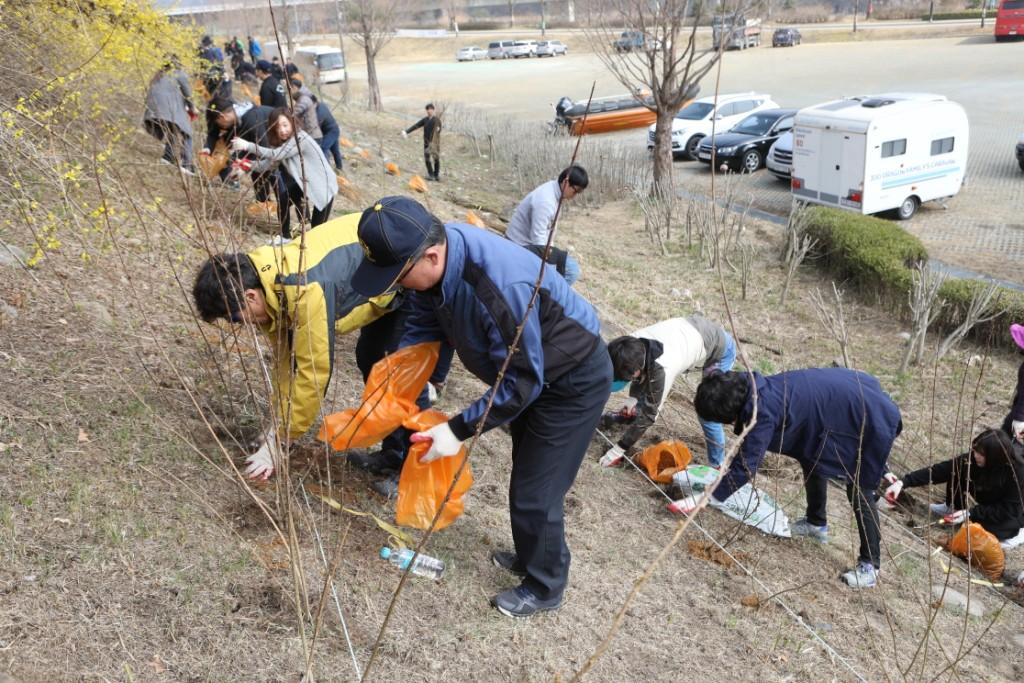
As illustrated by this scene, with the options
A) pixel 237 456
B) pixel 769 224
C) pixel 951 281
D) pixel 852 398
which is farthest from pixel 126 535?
pixel 769 224

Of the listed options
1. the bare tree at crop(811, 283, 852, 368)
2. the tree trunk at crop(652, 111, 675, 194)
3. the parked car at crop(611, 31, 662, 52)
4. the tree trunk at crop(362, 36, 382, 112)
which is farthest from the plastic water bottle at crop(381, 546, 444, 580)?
the tree trunk at crop(362, 36, 382, 112)

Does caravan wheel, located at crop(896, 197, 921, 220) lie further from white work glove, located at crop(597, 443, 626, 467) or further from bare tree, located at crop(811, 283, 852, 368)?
white work glove, located at crop(597, 443, 626, 467)

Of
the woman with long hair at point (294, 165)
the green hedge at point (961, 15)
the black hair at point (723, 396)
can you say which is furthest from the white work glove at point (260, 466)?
the green hedge at point (961, 15)

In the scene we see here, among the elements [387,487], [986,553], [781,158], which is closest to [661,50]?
[781,158]

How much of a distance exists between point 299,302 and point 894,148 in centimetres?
1050

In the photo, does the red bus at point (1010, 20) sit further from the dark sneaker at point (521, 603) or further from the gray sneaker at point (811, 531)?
the dark sneaker at point (521, 603)

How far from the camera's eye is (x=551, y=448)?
2.62 meters

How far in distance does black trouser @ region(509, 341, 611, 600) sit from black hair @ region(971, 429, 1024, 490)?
257cm

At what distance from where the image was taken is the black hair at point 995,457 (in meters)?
4.05

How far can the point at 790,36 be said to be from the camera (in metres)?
36.8

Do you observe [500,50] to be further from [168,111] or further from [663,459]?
[663,459]

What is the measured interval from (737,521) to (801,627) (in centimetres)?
79

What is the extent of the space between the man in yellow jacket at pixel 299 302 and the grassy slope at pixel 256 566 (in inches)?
6.8

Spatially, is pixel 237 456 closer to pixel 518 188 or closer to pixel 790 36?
pixel 518 188
